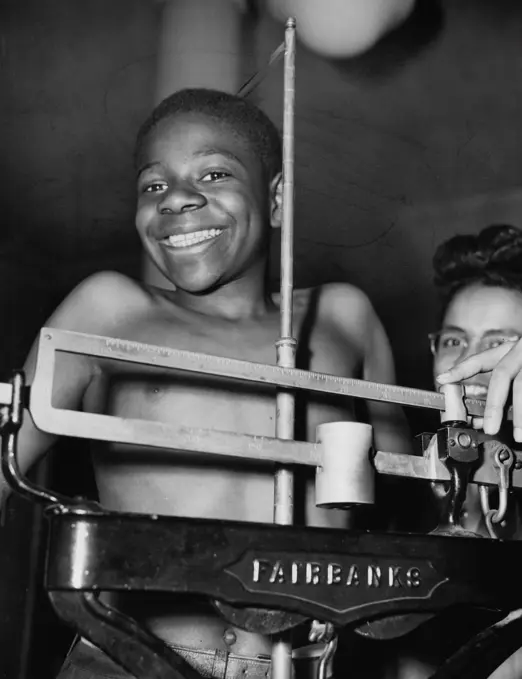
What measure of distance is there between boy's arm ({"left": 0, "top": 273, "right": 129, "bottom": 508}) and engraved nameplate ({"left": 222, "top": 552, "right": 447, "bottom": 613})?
1.30ft

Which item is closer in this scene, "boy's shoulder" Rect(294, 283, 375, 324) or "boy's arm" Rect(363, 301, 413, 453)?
Answer: "boy's arm" Rect(363, 301, 413, 453)

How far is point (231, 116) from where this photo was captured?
1154 millimetres

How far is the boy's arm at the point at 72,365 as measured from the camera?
39.4 inches

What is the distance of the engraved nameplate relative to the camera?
67 centimetres

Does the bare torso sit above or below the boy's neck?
below

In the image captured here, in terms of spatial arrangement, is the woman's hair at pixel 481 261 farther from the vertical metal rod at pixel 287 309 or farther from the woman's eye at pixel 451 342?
the vertical metal rod at pixel 287 309

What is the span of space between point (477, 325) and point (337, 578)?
2.75ft

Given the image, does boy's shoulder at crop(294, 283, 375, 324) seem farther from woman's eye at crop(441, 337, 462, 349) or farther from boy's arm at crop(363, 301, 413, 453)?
woman's eye at crop(441, 337, 462, 349)

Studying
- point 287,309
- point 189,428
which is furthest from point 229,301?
point 189,428

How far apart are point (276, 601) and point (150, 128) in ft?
2.34

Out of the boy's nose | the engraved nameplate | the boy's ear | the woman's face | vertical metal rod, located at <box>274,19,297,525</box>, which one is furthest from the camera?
the woman's face

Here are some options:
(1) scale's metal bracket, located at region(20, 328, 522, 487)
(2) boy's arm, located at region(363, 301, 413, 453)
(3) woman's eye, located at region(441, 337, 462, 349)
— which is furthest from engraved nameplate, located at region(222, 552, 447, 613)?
(3) woman's eye, located at region(441, 337, 462, 349)

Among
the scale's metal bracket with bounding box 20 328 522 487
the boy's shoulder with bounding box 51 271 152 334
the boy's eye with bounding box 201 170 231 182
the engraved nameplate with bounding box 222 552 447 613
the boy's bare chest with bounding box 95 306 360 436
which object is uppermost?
the boy's eye with bounding box 201 170 231 182

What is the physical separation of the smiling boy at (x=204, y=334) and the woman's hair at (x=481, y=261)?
38 cm
